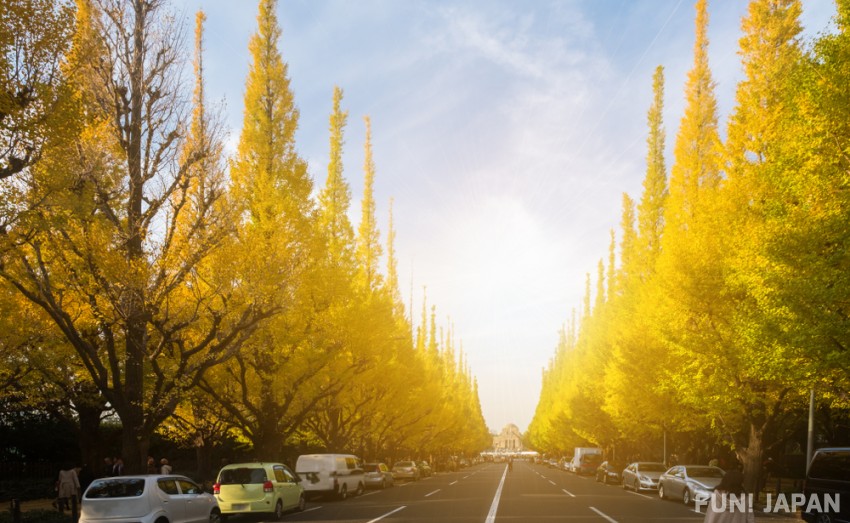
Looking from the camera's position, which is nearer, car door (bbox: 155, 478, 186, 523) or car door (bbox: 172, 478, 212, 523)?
car door (bbox: 155, 478, 186, 523)

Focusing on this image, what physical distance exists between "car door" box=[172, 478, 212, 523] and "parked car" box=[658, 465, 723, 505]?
49.4ft

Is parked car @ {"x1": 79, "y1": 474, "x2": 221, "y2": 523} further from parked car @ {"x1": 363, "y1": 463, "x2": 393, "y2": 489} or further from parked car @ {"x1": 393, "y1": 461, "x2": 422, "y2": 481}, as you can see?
parked car @ {"x1": 393, "y1": 461, "x2": 422, "y2": 481}

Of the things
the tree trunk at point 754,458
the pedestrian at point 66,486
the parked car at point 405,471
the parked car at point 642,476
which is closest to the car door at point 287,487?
the pedestrian at point 66,486

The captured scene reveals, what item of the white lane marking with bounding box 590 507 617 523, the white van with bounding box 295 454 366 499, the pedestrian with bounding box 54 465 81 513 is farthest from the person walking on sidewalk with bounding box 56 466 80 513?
the white lane marking with bounding box 590 507 617 523

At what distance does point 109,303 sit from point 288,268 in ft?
17.3

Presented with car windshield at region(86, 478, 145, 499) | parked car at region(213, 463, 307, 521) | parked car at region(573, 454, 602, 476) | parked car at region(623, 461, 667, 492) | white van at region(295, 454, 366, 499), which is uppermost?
car windshield at region(86, 478, 145, 499)

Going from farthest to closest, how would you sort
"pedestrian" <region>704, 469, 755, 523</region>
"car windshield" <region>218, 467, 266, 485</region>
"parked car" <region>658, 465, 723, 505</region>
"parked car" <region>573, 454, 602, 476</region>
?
"parked car" <region>573, 454, 602, 476</region> < "parked car" <region>658, 465, 723, 505</region> < "car windshield" <region>218, 467, 266, 485</region> < "pedestrian" <region>704, 469, 755, 523</region>

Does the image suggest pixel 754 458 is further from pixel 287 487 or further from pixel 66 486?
pixel 66 486

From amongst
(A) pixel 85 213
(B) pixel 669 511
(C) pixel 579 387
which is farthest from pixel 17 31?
(C) pixel 579 387

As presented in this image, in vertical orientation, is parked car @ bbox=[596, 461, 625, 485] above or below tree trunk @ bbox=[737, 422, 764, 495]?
below

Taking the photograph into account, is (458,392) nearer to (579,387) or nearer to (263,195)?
(579,387)

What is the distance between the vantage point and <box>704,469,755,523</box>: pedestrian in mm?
7570

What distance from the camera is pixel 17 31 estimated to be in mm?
11172

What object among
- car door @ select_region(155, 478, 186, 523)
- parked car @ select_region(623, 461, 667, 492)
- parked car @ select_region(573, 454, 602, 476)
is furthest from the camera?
parked car @ select_region(573, 454, 602, 476)
